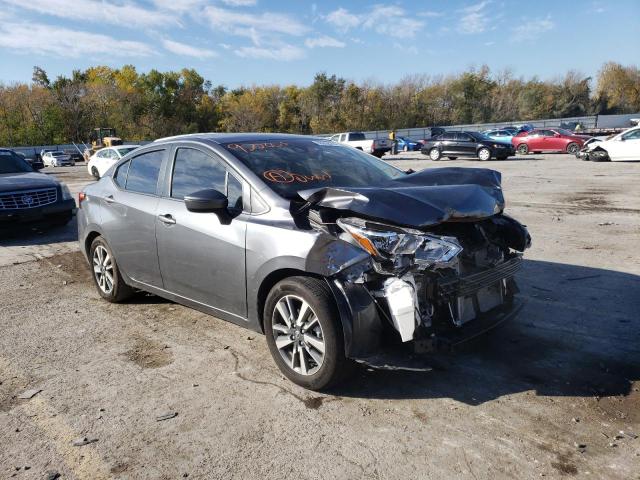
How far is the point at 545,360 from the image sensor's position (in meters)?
3.79

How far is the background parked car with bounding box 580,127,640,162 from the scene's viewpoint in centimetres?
2086

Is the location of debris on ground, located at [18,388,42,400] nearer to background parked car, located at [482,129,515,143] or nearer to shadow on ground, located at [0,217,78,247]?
shadow on ground, located at [0,217,78,247]

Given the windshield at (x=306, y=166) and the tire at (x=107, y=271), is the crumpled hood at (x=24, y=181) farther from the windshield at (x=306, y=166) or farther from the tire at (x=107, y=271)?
the windshield at (x=306, y=166)

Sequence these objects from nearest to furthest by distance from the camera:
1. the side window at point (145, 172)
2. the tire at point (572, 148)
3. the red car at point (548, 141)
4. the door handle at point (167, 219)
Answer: the door handle at point (167, 219), the side window at point (145, 172), the tire at point (572, 148), the red car at point (548, 141)

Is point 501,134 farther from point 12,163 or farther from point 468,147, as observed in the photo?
point 12,163

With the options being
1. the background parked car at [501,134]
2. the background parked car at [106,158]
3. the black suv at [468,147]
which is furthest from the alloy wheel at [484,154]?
the background parked car at [106,158]

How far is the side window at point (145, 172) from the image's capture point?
15.6 ft

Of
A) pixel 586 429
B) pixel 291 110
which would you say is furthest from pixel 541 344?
pixel 291 110

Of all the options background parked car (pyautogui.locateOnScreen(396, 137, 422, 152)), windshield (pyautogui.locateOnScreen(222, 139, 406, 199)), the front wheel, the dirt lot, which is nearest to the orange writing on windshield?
windshield (pyautogui.locateOnScreen(222, 139, 406, 199))

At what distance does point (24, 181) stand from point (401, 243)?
8828mm

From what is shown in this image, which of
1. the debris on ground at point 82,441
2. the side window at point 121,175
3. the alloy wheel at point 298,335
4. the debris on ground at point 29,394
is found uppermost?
the side window at point 121,175

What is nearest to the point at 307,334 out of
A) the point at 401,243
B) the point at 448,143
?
the point at 401,243

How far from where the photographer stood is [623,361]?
3.72 metres

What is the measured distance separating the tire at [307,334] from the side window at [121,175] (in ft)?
8.40
